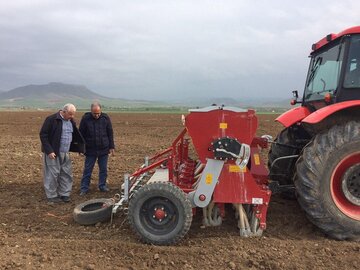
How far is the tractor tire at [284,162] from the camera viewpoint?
5.91 m

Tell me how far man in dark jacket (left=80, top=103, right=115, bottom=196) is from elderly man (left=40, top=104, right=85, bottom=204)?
1.24 ft

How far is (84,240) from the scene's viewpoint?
15.3 feet

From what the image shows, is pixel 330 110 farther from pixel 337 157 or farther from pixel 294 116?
pixel 294 116

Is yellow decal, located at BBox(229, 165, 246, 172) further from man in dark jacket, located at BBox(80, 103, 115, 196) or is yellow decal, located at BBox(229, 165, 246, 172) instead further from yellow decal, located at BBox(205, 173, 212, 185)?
man in dark jacket, located at BBox(80, 103, 115, 196)

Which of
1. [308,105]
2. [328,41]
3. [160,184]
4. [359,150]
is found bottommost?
[160,184]

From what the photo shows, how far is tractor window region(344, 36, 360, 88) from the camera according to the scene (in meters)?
4.83

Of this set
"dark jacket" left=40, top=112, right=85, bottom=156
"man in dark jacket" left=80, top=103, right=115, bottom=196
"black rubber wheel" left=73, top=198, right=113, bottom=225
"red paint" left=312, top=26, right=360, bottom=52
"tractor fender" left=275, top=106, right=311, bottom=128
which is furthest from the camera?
"man in dark jacket" left=80, top=103, right=115, bottom=196

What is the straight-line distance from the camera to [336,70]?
5031 millimetres

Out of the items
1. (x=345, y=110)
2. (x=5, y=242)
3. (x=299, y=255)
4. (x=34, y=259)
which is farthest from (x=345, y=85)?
(x=5, y=242)

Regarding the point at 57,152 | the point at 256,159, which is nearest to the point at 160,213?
the point at 256,159

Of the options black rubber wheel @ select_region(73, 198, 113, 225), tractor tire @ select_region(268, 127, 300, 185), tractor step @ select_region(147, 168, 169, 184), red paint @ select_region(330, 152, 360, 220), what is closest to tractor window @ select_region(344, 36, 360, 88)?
red paint @ select_region(330, 152, 360, 220)

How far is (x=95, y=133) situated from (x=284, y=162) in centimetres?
320

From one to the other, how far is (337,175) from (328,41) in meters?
1.72

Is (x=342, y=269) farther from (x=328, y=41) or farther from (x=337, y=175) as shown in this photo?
(x=328, y=41)
